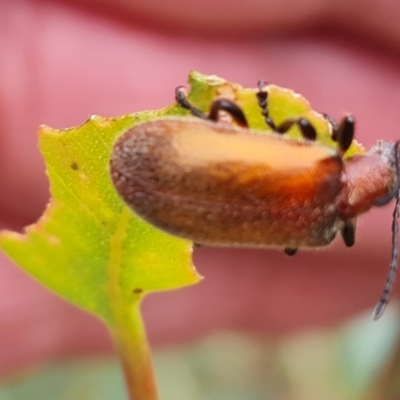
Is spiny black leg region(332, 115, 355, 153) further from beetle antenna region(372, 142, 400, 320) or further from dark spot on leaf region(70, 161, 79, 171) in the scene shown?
dark spot on leaf region(70, 161, 79, 171)

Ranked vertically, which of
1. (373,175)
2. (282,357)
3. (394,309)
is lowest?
(282,357)

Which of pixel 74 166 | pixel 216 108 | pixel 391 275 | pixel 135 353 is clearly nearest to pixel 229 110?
pixel 216 108

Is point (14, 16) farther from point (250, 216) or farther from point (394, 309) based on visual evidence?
point (394, 309)

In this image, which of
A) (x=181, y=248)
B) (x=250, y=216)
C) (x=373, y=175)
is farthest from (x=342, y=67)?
(x=181, y=248)

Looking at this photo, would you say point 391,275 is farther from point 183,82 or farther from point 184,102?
point 183,82

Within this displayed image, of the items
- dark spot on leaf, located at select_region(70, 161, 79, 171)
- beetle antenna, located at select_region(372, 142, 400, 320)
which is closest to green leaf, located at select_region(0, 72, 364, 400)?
dark spot on leaf, located at select_region(70, 161, 79, 171)

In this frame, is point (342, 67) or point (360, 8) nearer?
point (360, 8)

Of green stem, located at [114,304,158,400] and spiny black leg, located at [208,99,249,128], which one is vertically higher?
spiny black leg, located at [208,99,249,128]
